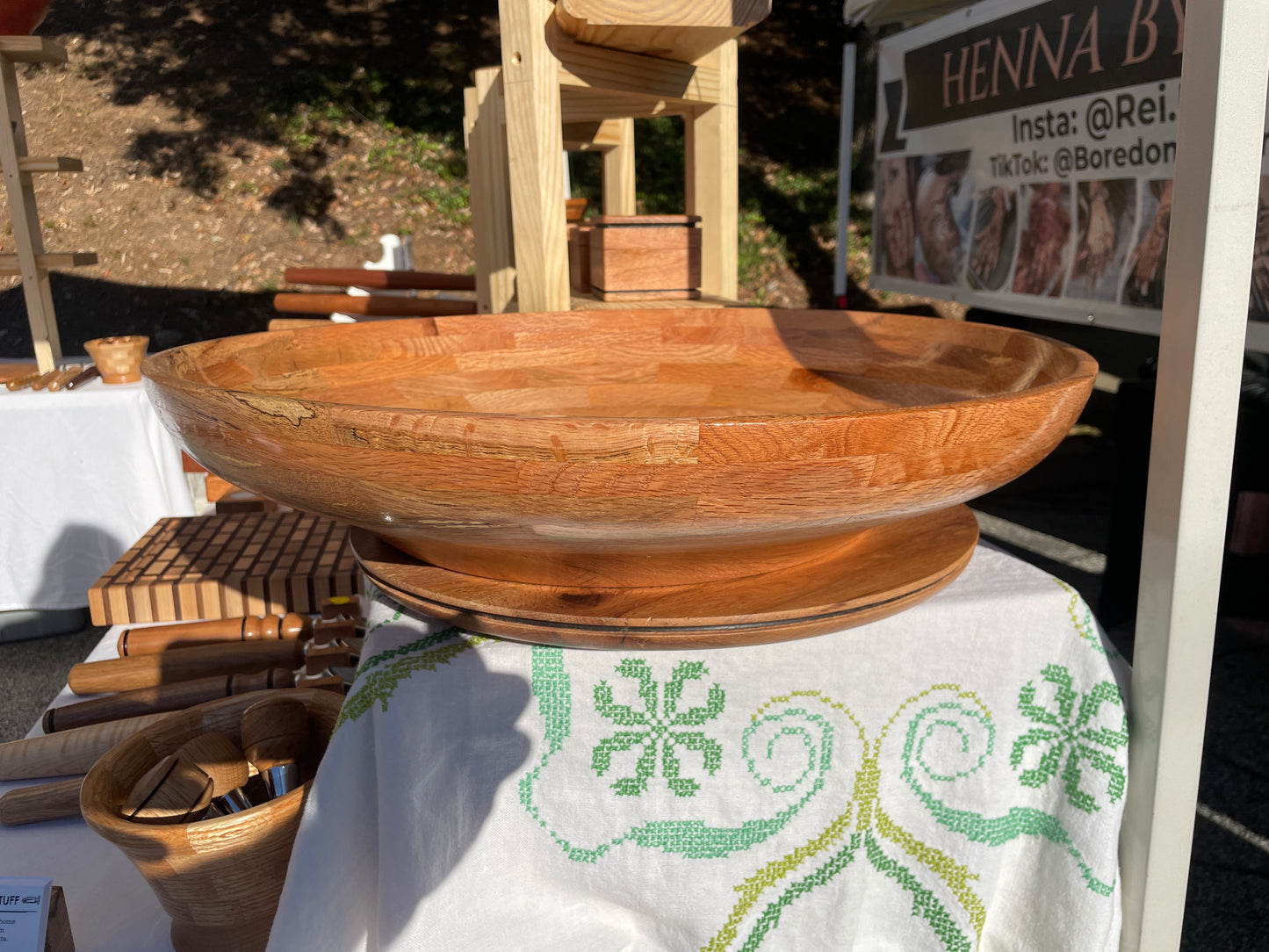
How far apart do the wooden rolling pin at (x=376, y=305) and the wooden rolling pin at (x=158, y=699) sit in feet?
5.10

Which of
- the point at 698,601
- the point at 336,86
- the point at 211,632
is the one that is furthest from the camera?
the point at 336,86

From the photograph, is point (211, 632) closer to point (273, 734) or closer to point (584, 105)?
point (273, 734)

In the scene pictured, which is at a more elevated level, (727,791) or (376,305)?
(376,305)

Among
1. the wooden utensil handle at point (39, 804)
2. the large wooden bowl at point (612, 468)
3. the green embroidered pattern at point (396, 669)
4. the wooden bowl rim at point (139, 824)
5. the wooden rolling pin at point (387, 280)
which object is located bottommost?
the wooden utensil handle at point (39, 804)

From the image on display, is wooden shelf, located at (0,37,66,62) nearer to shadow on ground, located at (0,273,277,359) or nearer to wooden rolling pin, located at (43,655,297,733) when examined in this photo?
wooden rolling pin, located at (43,655,297,733)

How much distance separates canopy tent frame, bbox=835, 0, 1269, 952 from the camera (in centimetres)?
43

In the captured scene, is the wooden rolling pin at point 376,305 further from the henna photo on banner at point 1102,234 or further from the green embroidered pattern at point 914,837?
the green embroidered pattern at point 914,837

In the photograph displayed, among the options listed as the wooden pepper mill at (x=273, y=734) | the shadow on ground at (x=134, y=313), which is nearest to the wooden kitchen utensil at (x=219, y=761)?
the wooden pepper mill at (x=273, y=734)

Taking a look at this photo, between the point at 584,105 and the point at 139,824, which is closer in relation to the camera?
Answer: the point at 139,824

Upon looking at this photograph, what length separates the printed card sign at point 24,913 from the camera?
583 mm

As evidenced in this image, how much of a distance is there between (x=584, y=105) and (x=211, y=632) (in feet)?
3.66

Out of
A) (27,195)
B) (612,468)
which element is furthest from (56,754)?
(27,195)

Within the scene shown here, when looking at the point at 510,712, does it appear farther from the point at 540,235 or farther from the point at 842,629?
the point at 540,235

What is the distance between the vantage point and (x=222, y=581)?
45.5 inches
